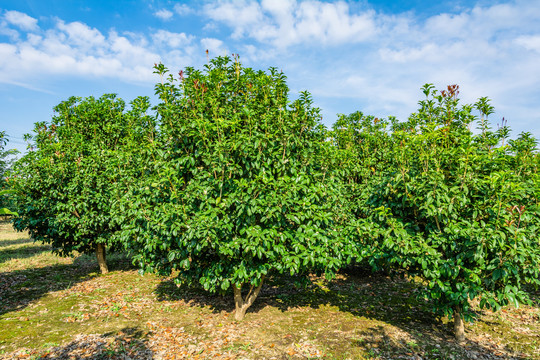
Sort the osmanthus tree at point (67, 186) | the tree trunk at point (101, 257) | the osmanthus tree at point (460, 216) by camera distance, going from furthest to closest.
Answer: the tree trunk at point (101, 257) < the osmanthus tree at point (67, 186) < the osmanthus tree at point (460, 216)

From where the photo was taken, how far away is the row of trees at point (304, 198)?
5.34 meters

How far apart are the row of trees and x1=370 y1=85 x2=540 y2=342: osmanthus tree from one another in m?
0.03

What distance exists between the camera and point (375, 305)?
838 centimetres

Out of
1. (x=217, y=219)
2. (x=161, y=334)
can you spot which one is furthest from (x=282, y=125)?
(x=161, y=334)

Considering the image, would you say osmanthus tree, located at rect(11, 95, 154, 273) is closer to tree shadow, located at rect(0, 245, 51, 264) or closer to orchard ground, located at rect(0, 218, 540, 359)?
orchard ground, located at rect(0, 218, 540, 359)

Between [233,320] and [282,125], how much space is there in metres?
5.08

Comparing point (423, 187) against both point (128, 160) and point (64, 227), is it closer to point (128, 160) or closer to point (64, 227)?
point (128, 160)

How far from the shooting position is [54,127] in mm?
11016

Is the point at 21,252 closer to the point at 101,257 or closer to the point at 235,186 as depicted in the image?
the point at 101,257

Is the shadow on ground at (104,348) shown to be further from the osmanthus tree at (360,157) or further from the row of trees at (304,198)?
the osmanthus tree at (360,157)

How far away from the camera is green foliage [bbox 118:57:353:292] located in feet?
18.8

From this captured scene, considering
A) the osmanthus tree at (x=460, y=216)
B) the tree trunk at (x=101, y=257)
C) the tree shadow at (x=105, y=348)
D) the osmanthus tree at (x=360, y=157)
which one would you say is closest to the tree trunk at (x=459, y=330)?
the osmanthus tree at (x=460, y=216)

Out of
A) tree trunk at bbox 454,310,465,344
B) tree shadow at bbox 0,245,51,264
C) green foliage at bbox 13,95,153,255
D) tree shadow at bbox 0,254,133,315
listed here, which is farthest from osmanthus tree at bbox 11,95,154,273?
tree trunk at bbox 454,310,465,344

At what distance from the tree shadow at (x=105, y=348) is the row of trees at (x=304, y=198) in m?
1.66
